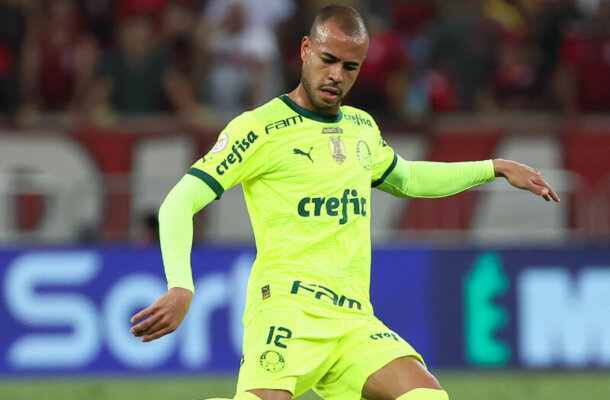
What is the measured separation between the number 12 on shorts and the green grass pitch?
437 cm

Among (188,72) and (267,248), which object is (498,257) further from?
(267,248)

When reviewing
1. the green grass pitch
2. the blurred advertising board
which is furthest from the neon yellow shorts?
the blurred advertising board

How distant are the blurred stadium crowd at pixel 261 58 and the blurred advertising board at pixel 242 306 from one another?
7.65 ft

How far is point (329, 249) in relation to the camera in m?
5.36

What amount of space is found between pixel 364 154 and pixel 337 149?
18 centimetres

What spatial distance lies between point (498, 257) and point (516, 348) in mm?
861

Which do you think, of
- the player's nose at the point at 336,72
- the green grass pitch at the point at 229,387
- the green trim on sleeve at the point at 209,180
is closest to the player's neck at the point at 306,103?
the player's nose at the point at 336,72

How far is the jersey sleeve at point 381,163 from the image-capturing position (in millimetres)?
5762

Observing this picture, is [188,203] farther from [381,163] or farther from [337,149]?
[381,163]

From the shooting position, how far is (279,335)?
5.18 meters

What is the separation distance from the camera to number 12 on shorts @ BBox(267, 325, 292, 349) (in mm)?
5164

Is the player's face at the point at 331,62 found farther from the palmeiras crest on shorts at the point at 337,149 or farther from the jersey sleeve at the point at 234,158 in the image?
the jersey sleeve at the point at 234,158

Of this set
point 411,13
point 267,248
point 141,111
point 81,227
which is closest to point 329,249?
point 267,248

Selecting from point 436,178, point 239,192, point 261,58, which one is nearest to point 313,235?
point 436,178
